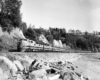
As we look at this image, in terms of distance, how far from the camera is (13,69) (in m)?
9.34

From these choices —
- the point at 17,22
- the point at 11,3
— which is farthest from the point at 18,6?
the point at 17,22

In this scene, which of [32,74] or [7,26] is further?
[7,26]

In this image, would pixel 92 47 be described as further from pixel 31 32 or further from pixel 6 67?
pixel 6 67

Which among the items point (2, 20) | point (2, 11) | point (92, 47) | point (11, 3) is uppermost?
point (11, 3)

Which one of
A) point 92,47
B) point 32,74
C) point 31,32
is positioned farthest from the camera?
point 92,47

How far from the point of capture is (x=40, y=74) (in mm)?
9359

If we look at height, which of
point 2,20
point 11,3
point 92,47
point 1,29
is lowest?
point 92,47

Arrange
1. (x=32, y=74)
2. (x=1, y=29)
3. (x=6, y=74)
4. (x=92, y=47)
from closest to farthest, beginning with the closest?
1. (x=6, y=74)
2. (x=32, y=74)
3. (x=1, y=29)
4. (x=92, y=47)

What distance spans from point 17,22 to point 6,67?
33091mm

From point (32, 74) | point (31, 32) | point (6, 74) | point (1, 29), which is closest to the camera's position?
point (6, 74)

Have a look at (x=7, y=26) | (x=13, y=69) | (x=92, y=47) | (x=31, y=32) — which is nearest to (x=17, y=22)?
(x=7, y=26)

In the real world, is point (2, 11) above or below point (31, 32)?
above

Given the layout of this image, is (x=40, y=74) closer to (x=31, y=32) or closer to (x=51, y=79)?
(x=51, y=79)

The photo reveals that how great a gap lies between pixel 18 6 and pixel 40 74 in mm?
35389
